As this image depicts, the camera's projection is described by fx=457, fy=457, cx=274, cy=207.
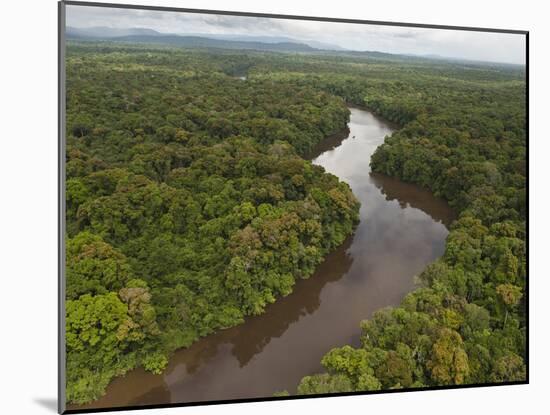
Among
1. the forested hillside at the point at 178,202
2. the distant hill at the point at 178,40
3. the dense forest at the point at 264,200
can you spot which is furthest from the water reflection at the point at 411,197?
the distant hill at the point at 178,40

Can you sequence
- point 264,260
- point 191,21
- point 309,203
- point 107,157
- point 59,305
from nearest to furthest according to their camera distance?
point 59,305
point 191,21
point 107,157
point 264,260
point 309,203

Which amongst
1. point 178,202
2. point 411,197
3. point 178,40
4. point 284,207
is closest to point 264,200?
point 284,207

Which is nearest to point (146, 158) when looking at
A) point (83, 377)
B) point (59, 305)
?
point (59, 305)

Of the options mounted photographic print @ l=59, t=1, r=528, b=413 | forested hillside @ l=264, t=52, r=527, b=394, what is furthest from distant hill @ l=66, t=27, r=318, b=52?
forested hillside @ l=264, t=52, r=527, b=394

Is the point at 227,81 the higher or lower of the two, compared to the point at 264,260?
higher

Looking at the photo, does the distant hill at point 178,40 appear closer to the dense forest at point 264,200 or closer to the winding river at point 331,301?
the dense forest at point 264,200

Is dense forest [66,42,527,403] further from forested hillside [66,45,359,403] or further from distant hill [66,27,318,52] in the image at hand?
distant hill [66,27,318,52]

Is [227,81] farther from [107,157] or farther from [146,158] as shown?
[107,157]
